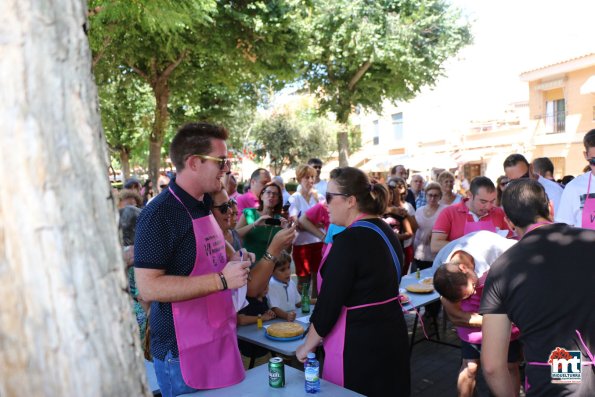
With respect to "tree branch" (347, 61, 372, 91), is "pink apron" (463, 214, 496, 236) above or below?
below

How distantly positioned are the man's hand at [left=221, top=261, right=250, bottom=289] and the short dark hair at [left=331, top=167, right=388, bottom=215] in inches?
33.2

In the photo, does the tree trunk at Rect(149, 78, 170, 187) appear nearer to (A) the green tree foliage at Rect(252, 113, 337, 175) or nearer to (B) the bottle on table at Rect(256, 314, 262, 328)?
(B) the bottle on table at Rect(256, 314, 262, 328)

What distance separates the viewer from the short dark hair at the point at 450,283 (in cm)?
300

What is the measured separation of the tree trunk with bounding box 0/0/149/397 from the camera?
753 mm

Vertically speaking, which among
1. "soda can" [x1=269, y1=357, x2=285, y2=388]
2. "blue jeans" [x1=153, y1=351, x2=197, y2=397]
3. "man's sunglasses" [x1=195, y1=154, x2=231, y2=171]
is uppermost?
"man's sunglasses" [x1=195, y1=154, x2=231, y2=171]

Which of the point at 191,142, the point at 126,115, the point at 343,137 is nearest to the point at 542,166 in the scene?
the point at 191,142

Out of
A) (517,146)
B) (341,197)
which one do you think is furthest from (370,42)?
(341,197)

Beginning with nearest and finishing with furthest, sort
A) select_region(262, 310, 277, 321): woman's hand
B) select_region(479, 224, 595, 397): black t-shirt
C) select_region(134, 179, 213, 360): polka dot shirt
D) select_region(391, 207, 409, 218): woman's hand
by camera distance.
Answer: select_region(479, 224, 595, 397): black t-shirt → select_region(134, 179, 213, 360): polka dot shirt → select_region(262, 310, 277, 321): woman's hand → select_region(391, 207, 409, 218): woman's hand

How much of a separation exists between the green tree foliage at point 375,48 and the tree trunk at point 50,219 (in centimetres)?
1508

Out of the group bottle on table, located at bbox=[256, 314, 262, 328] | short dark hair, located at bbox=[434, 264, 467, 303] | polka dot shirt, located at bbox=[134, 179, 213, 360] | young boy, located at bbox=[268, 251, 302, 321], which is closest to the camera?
polka dot shirt, located at bbox=[134, 179, 213, 360]

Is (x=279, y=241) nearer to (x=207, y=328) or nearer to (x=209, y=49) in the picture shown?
(x=207, y=328)

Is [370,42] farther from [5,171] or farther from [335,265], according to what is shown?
[5,171]

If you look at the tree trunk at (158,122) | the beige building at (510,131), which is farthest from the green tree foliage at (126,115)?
the beige building at (510,131)

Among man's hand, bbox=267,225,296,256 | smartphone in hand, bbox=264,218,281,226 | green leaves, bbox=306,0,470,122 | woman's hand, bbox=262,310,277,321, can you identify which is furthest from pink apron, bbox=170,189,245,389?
green leaves, bbox=306,0,470,122
